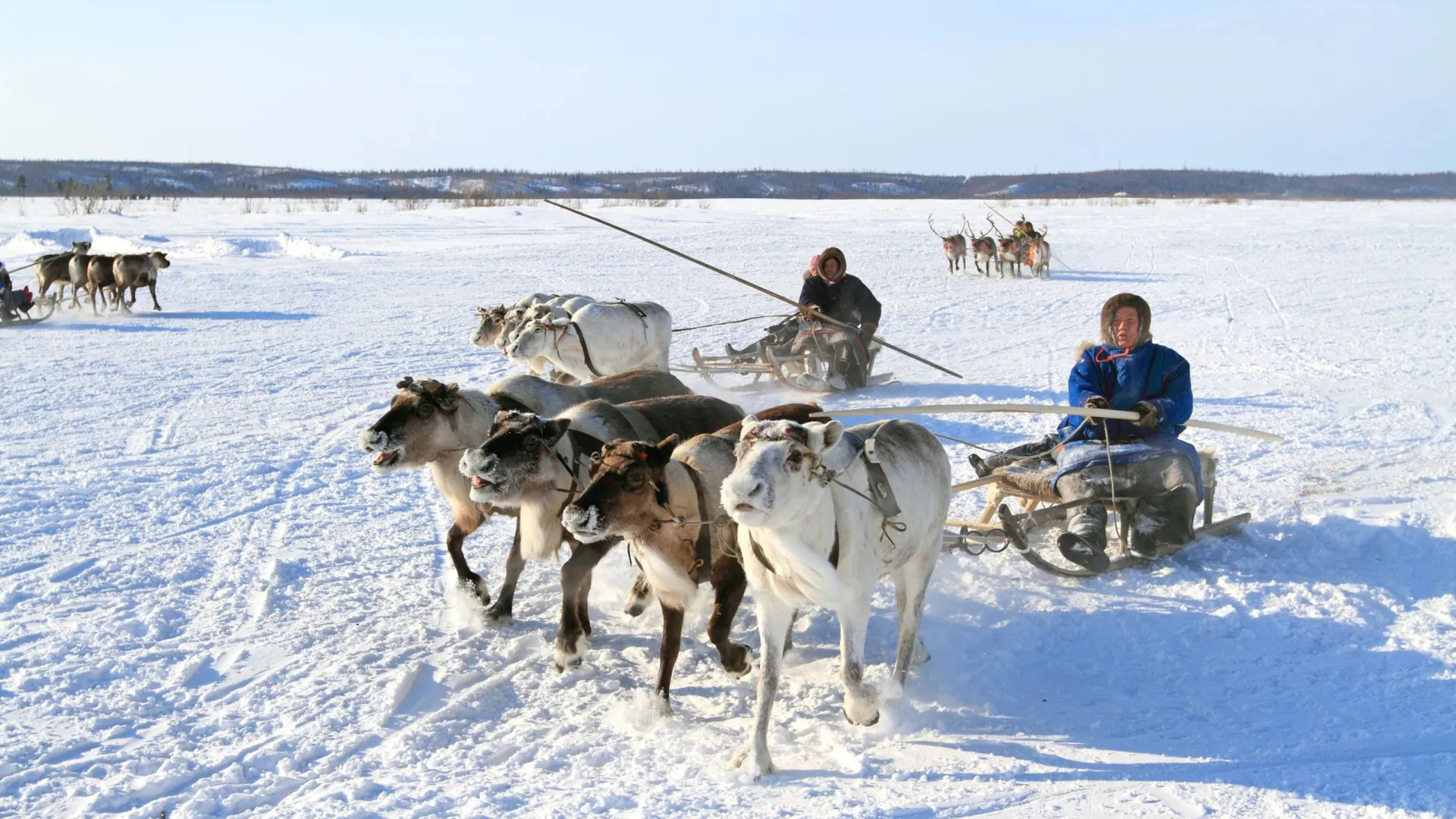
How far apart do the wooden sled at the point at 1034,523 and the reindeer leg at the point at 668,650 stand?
180cm

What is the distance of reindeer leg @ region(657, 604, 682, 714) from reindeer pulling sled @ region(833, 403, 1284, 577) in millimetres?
1622

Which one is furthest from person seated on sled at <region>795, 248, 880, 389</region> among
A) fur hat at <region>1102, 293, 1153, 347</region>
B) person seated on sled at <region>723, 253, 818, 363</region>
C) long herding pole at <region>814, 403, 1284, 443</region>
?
long herding pole at <region>814, 403, 1284, 443</region>

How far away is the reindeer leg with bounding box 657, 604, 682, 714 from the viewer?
504 centimetres

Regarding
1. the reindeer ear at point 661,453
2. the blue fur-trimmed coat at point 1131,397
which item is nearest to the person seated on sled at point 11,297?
the reindeer ear at point 661,453

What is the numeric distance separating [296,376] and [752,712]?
988 centimetres

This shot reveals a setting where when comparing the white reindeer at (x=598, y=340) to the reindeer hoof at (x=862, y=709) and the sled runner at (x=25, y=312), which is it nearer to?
the reindeer hoof at (x=862, y=709)

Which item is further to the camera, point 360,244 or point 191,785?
point 360,244

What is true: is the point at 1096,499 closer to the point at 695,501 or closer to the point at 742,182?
the point at 695,501

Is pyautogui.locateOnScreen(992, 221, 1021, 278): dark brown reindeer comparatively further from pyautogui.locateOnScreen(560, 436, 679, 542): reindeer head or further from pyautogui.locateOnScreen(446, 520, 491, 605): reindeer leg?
pyautogui.locateOnScreen(560, 436, 679, 542): reindeer head

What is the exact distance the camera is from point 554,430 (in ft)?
18.2

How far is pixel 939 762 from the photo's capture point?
4496 mm

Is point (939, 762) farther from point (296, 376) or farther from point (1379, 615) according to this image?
point (296, 376)

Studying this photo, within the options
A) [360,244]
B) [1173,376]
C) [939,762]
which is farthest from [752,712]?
[360,244]

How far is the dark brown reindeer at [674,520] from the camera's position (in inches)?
188
